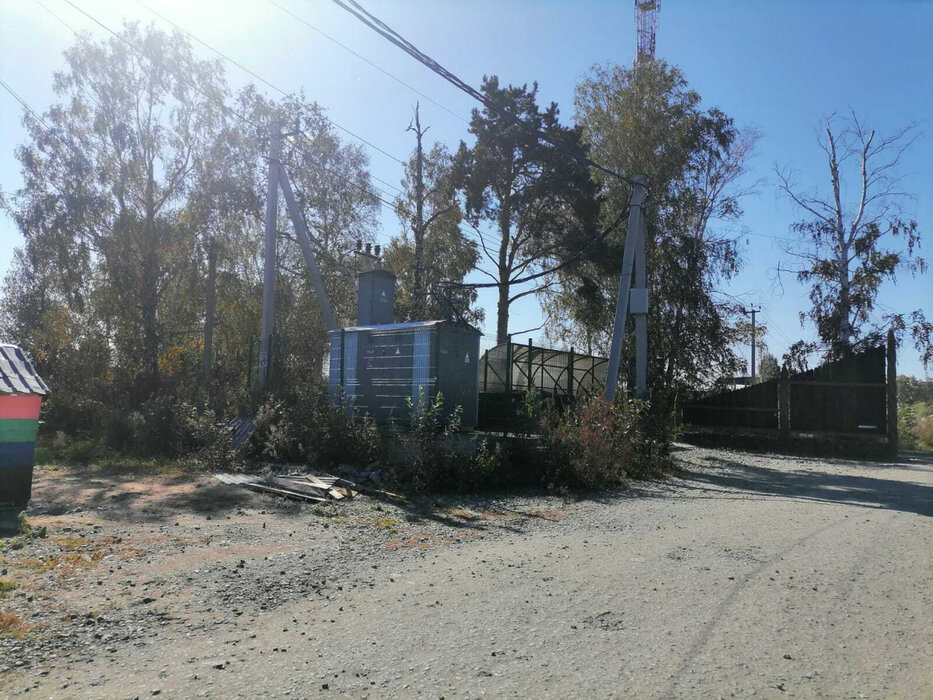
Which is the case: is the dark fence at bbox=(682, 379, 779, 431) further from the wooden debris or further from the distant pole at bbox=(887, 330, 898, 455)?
the wooden debris

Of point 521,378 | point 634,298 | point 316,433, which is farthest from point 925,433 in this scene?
point 316,433

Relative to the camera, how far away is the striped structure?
694 cm

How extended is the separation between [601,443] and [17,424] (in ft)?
28.1

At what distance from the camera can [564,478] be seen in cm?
1138

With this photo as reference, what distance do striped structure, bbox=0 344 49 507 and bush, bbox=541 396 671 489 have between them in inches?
287

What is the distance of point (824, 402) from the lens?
762 inches

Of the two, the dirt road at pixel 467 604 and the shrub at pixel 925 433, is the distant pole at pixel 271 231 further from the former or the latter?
the shrub at pixel 925 433

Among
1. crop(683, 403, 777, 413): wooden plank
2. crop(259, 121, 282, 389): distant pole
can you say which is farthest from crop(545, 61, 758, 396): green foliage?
crop(259, 121, 282, 389): distant pole

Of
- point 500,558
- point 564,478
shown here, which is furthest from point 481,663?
point 564,478

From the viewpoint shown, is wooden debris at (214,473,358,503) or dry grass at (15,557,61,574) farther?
wooden debris at (214,473,358,503)

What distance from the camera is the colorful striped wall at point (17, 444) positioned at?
697 centimetres

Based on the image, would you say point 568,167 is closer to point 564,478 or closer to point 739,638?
point 564,478

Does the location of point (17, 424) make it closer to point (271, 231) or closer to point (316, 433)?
point (316, 433)

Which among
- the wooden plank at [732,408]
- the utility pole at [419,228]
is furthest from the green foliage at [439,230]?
the wooden plank at [732,408]
